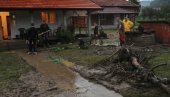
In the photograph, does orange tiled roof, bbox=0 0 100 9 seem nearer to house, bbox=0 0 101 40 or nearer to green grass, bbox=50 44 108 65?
house, bbox=0 0 101 40

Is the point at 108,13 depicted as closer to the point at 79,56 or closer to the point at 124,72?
the point at 79,56

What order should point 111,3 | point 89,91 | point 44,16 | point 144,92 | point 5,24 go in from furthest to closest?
point 111,3
point 44,16
point 5,24
point 89,91
point 144,92

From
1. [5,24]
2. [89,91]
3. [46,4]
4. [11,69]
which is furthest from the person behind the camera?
[5,24]

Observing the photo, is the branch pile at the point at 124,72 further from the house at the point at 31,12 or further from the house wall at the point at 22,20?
the house wall at the point at 22,20

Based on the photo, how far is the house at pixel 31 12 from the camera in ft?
80.9

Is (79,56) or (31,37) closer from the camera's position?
(79,56)

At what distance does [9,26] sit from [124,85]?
16.9 m

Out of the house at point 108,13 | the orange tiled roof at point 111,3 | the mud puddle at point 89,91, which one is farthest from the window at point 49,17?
the orange tiled roof at point 111,3

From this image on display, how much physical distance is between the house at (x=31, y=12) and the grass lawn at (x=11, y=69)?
19.4 ft

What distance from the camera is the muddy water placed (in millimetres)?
10727

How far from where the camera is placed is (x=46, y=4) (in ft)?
85.3

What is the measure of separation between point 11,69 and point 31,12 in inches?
412

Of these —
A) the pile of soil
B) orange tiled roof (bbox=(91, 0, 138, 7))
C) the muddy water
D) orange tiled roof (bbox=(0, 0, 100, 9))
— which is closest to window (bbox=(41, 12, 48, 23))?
orange tiled roof (bbox=(0, 0, 100, 9))

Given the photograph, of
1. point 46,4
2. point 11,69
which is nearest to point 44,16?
point 46,4
